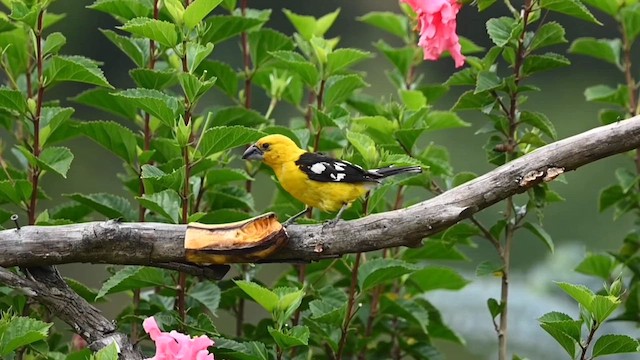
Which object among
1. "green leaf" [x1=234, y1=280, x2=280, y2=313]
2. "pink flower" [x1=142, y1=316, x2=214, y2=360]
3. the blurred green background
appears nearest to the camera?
"pink flower" [x1=142, y1=316, x2=214, y2=360]

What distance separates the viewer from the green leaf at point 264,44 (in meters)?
2.56

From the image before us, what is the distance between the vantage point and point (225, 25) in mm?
2379

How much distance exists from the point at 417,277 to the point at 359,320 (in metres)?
0.18

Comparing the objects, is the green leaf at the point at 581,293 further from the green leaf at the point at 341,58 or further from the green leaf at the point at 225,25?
the green leaf at the point at 225,25

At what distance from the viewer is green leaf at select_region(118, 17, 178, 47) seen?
6.66ft

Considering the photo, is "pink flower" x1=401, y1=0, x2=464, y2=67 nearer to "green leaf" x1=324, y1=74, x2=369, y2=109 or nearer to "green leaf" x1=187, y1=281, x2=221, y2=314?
"green leaf" x1=324, y1=74, x2=369, y2=109

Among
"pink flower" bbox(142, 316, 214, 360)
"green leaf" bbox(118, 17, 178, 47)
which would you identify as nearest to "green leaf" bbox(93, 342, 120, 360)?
"pink flower" bbox(142, 316, 214, 360)

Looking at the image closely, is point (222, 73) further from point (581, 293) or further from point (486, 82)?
point (581, 293)

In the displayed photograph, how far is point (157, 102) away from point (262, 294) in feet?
1.39

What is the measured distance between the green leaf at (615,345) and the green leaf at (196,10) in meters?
1.00

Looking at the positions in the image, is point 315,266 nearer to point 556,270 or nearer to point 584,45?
point 584,45

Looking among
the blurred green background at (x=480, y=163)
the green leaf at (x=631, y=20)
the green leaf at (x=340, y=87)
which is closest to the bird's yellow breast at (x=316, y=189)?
the green leaf at (x=340, y=87)

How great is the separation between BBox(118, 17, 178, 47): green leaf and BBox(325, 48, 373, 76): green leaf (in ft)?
1.43

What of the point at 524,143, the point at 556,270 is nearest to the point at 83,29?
the point at 556,270
